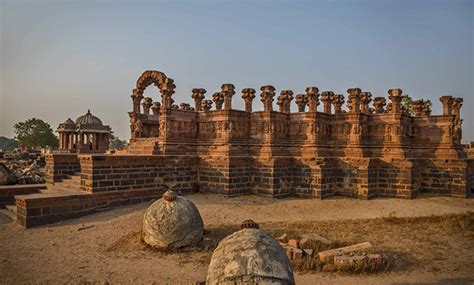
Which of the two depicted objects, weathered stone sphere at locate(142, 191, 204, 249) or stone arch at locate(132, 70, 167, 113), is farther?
stone arch at locate(132, 70, 167, 113)

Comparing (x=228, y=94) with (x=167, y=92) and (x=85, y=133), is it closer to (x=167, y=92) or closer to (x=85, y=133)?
(x=167, y=92)

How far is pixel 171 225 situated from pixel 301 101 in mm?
10263

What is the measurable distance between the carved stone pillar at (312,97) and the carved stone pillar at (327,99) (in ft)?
2.78

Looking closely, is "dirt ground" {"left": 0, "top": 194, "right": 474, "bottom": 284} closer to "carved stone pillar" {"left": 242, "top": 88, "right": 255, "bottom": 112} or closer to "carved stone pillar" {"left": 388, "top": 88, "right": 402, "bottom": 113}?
"carved stone pillar" {"left": 388, "top": 88, "right": 402, "bottom": 113}

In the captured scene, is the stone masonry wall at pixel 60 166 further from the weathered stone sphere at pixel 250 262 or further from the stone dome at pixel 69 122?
the stone dome at pixel 69 122

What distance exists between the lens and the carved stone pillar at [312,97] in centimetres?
1452

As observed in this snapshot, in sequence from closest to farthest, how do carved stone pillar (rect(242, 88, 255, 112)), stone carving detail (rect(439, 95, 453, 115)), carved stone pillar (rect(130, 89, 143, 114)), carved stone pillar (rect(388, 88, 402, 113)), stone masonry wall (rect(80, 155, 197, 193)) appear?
stone masonry wall (rect(80, 155, 197, 193)) → carved stone pillar (rect(388, 88, 402, 113)) → stone carving detail (rect(439, 95, 453, 115)) → carved stone pillar (rect(242, 88, 255, 112)) → carved stone pillar (rect(130, 89, 143, 114))

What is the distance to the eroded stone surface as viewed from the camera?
3576mm

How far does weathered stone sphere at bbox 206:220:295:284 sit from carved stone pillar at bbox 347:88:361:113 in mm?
11939

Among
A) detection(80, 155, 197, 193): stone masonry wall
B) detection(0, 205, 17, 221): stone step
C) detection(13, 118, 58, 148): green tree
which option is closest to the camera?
detection(0, 205, 17, 221): stone step

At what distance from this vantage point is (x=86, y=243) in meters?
7.89

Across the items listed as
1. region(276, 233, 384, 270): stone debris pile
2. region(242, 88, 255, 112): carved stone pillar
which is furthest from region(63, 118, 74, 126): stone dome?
region(276, 233, 384, 270): stone debris pile

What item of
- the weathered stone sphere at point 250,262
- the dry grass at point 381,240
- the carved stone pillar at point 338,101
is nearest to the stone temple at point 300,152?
the carved stone pillar at point 338,101

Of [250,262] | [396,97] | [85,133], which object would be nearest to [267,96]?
[396,97]
